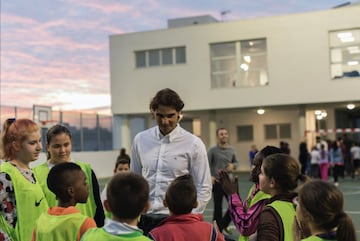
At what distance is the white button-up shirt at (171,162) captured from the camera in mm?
4188

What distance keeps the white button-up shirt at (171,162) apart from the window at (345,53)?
24.0 meters

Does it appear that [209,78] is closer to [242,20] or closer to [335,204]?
[242,20]

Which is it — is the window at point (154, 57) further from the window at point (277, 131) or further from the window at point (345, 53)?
the window at point (345, 53)

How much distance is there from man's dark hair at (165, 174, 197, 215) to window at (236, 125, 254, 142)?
30776 millimetres

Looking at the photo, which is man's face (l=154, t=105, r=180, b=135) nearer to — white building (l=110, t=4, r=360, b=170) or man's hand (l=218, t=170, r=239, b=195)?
man's hand (l=218, t=170, r=239, b=195)

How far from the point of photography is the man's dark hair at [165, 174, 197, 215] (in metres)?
3.40

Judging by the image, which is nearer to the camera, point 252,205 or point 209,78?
point 252,205

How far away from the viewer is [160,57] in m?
30.8

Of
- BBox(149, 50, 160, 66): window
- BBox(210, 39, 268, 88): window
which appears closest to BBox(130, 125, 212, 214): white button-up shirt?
BBox(210, 39, 268, 88): window

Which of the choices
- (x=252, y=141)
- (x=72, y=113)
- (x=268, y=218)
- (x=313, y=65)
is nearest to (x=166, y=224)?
(x=268, y=218)

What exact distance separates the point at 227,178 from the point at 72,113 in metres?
26.3

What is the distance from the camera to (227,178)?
12.8ft

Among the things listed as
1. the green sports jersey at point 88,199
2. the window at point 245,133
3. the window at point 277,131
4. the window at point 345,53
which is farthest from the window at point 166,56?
the green sports jersey at point 88,199

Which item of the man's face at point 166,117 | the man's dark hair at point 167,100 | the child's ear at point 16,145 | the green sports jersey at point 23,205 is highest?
the man's dark hair at point 167,100
